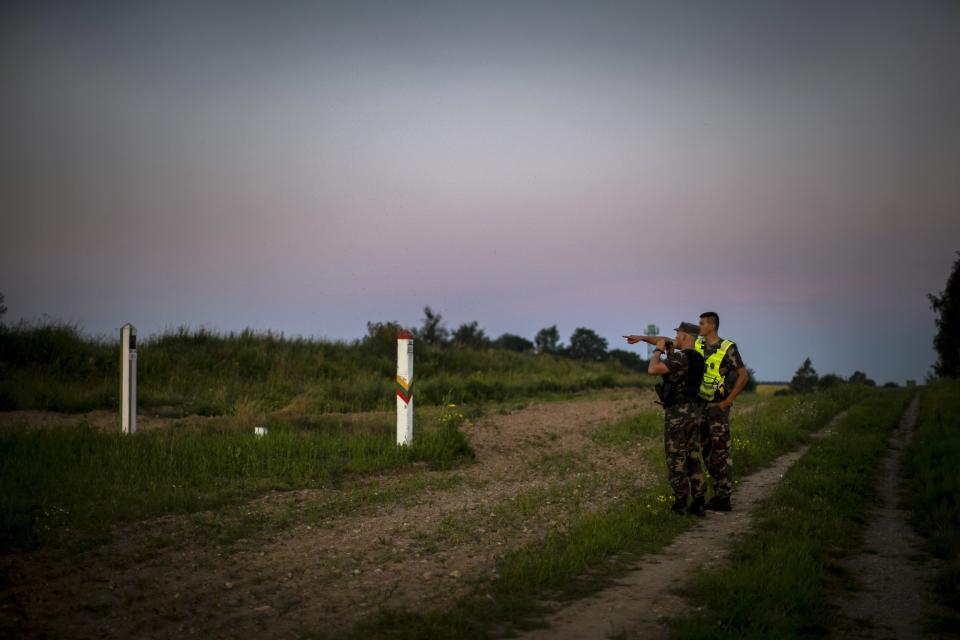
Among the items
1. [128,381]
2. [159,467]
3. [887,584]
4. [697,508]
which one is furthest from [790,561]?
[128,381]

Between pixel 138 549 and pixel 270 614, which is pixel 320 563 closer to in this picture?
pixel 270 614

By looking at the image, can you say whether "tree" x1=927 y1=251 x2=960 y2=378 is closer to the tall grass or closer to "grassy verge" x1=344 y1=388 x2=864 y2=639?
the tall grass

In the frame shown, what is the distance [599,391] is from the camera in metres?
27.9

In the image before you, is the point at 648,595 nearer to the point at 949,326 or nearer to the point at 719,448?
the point at 719,448

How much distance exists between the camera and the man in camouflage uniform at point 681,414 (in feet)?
27.4

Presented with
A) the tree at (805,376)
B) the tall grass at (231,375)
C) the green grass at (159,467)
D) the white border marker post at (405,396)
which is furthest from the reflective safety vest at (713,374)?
the tree at (805,376)

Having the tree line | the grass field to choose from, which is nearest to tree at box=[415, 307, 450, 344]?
the tree line

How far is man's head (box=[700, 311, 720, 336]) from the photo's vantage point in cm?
882

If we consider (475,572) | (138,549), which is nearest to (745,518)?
(475,572)

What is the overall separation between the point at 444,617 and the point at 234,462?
6334 millimetres

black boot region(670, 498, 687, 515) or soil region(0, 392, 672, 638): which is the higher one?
black boot region(670, 498, 687, 515)

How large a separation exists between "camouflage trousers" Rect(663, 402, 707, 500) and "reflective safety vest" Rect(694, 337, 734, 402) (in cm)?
24

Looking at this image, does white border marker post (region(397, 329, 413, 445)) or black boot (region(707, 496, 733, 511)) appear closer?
black boot (region(707, 496, 733, 511))

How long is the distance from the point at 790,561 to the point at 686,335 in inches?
121
